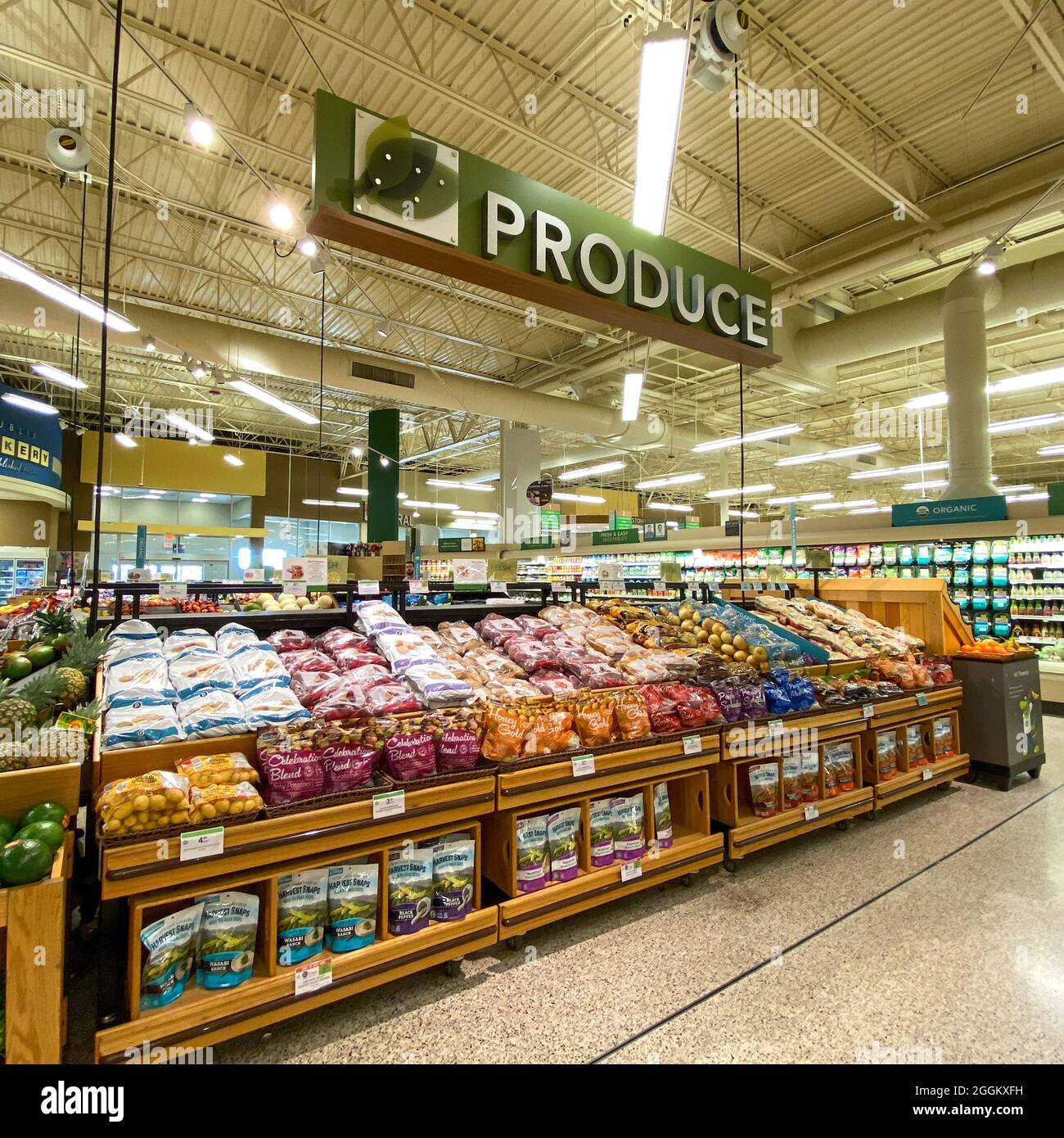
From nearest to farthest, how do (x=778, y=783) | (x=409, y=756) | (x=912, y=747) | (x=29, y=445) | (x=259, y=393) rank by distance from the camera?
1. (x=409, y=756)
2. (x=778, y=783)
3. (x=912, y=747)
4. (x=259, y=393)
5. (x=29, y=445)

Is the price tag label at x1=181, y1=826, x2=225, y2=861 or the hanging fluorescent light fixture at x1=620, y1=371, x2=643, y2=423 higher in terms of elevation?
the hanging fluorescent light fixture at x1=620, y1=371, x2=643, y2=423

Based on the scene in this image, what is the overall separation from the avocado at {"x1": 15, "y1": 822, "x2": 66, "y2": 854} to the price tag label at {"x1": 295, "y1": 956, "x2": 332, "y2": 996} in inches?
31.3

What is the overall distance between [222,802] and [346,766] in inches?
15.2

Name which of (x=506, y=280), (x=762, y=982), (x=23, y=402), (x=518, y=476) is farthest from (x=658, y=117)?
(x=23, y=402)

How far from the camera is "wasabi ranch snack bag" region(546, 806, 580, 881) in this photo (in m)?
2.47

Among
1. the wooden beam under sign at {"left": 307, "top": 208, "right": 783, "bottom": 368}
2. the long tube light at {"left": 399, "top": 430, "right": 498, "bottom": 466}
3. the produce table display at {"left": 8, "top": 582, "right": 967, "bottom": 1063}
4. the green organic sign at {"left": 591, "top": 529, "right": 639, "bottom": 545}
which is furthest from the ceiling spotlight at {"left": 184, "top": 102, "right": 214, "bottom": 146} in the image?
the long tube light at {"left": 399, "top": 430, "right": 498, "bottom": 466}

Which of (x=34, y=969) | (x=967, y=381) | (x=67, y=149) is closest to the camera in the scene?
(x=34, y=969)

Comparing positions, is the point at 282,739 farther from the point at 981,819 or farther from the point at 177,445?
the point at 177,445

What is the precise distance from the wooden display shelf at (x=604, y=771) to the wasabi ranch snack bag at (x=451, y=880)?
225 mm

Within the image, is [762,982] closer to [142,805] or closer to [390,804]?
[390,804]

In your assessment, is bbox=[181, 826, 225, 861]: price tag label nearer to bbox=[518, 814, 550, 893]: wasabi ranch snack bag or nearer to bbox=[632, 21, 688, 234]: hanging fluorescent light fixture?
bbox=[518, 814, 550, 893]: wasabi ranch snack bag

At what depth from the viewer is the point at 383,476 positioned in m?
11.8

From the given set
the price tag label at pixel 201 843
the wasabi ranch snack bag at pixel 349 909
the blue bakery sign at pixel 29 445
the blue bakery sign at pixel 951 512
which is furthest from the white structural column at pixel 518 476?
the price tag label at pixel 201 843

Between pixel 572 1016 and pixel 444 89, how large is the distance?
656cm
